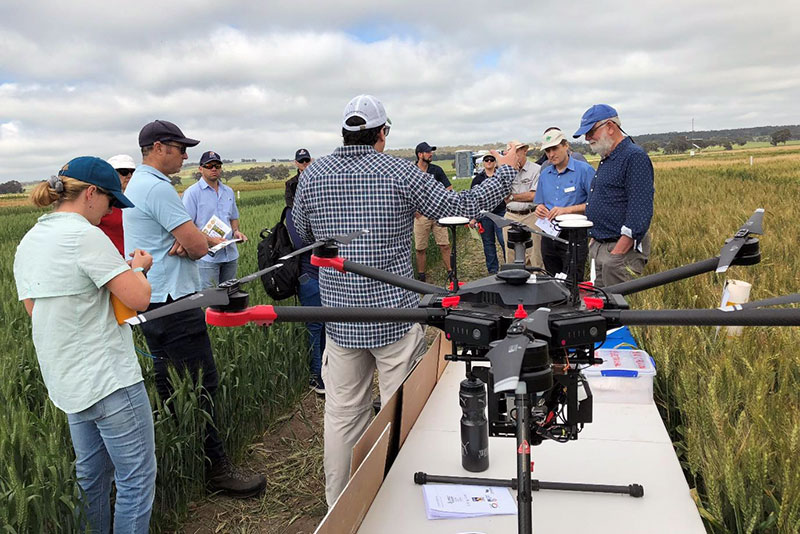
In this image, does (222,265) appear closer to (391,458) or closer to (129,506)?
(129,506)

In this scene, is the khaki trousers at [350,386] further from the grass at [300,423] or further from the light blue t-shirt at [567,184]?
the light blue t-shirt at [567,184]

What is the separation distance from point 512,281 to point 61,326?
1.67 m

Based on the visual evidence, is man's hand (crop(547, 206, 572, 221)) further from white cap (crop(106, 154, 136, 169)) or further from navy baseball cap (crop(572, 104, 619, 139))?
white cap (crop(106, 154, 136, 169))

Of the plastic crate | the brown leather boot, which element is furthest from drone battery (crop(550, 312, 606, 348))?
the brown leather boot

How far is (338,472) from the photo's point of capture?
2.82 m

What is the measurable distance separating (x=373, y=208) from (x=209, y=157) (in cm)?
325

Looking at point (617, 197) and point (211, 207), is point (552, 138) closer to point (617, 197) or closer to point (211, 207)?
point (617, 197)

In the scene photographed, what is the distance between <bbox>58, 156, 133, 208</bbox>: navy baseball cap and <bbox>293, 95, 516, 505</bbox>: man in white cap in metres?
0.81

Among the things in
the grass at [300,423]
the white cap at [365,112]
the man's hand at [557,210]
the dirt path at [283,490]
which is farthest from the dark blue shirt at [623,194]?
the dirt path at [283,490]

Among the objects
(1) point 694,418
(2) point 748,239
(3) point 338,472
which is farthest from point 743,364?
(3) point 338,472

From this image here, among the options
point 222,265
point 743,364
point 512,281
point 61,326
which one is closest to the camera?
point 512,281

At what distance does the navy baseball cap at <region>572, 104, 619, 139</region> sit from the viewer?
164 inches

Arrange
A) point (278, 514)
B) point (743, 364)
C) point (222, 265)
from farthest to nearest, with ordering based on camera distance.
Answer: point (222, 265), point (278, 514), point (743, 364)

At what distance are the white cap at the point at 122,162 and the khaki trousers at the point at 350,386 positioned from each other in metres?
2.95
